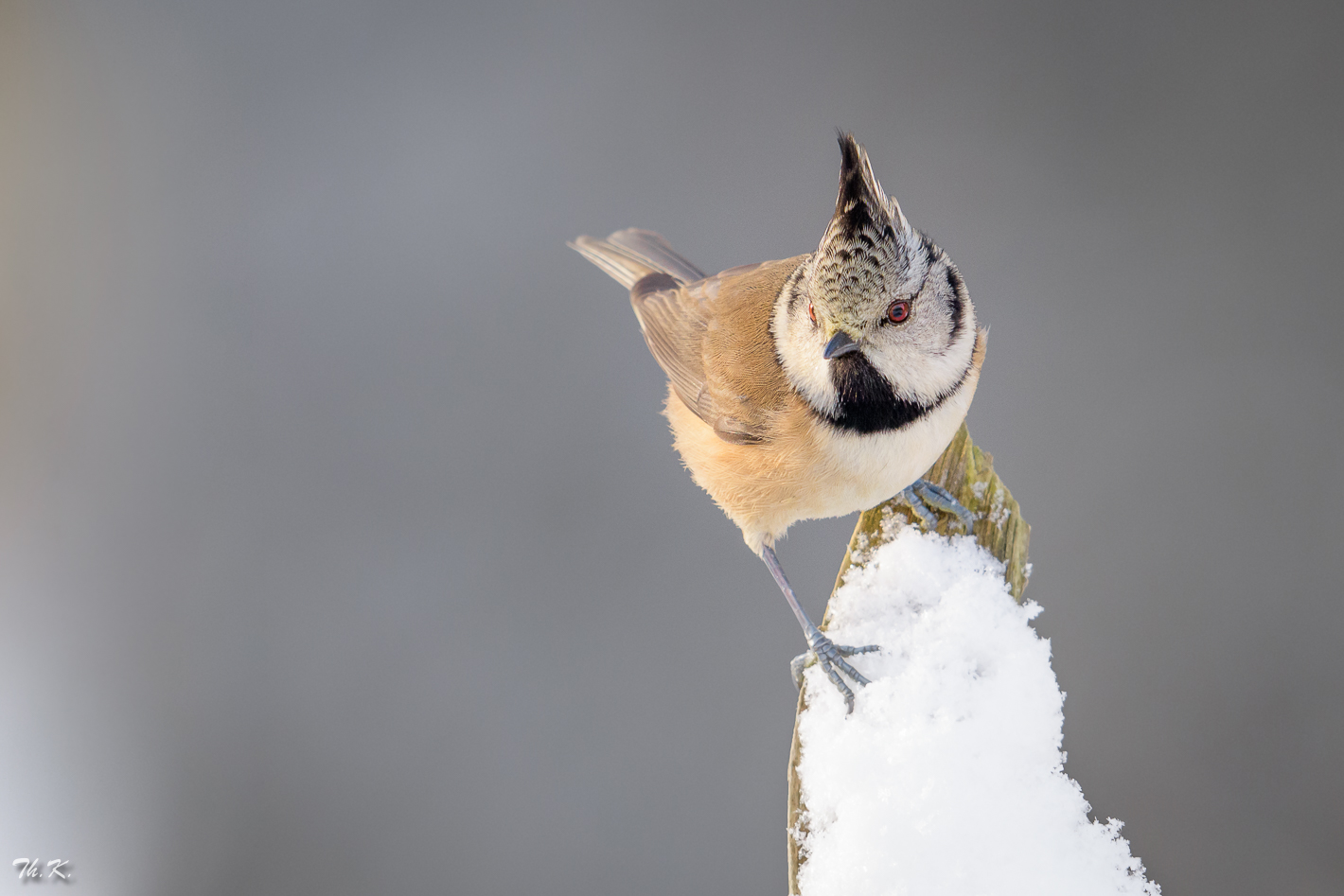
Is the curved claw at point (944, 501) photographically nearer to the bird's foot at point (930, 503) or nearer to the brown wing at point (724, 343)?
the bird's foot at point (930, 503)

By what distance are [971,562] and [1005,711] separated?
0.84ft

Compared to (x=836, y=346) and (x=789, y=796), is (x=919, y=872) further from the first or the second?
(x=836, y=346)

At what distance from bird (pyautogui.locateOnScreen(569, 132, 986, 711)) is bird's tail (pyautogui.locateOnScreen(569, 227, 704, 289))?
18cm

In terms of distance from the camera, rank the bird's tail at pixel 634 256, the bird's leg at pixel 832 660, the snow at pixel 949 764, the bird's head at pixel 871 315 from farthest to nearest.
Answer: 1. the bird's tail at pixel 634 256
2. the bird's leg at pixel 832 660
3. the bird's head at pixel 871 315
4. the snow at pixel 949 764

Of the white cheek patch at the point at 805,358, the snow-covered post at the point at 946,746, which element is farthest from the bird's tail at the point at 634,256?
the snow-covered post at the point at 946,746

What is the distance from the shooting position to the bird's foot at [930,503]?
55.2 inches

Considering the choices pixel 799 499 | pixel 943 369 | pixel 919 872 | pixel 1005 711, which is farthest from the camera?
pixel 799 499

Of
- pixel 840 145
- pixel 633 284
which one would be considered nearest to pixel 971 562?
pixel 840 145

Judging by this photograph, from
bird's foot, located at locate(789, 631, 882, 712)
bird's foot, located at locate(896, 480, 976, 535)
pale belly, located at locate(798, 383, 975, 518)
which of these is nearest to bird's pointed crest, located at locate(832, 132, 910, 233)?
pale belly, located at locate(798, 383, 975, 518)

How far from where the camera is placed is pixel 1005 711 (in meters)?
1.15

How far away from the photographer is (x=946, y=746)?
3.62 feet

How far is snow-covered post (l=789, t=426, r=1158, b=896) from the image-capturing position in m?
1.05

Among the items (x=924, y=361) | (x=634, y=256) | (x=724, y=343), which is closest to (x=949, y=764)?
(x=924, y=361)

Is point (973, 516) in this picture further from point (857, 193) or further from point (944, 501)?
point (857, 193)
